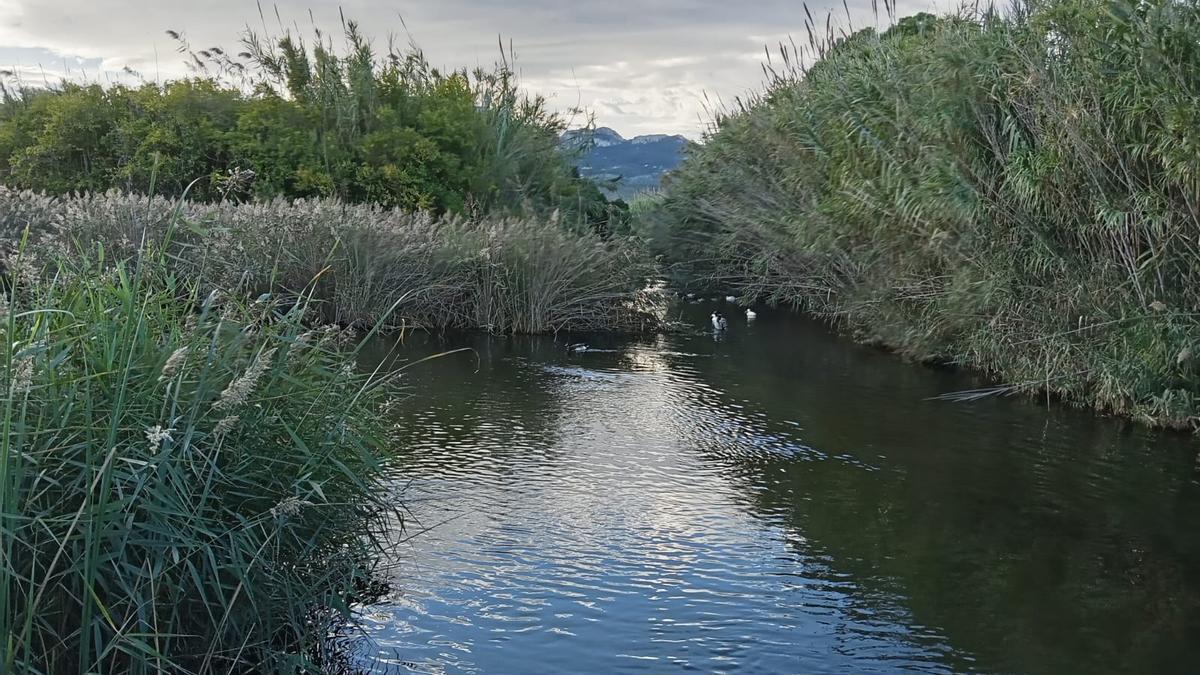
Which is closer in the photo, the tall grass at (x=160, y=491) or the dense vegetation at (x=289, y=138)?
the tall grass at (x=160, y=491)

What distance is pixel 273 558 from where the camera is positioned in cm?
431

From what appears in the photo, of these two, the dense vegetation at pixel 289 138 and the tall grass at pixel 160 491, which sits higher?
the dense vegetation at pixel 289 138

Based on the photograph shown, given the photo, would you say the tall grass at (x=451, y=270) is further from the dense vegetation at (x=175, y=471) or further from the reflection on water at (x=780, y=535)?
the dense vegetation at (x=175, y=471)

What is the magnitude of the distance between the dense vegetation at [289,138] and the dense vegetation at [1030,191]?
7.56 metres

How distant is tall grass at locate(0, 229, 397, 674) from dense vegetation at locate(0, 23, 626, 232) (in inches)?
655

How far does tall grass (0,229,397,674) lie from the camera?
12.3ft

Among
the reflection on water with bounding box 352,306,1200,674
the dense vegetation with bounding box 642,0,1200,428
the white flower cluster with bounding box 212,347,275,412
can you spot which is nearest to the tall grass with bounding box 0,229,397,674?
the white flower cluster with bounding box 212,347,275,412

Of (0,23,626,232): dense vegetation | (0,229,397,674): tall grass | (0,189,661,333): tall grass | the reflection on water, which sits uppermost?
(0,23,626,232): dense vegetation

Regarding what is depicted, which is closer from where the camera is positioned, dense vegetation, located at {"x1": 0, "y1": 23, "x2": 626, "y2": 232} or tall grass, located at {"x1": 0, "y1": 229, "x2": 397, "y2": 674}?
tall grass, located at {"x1": 0, "y1": 229, "x2": 397, "y2": 674}

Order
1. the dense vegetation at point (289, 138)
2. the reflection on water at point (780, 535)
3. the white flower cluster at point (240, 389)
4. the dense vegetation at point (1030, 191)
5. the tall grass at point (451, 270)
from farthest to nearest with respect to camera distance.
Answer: the dense vegetation at point (289, 138) < the tall grass at point (451, 270) < the dense vegetation at point (1030, 191) < the reflection on water at point (780, 535) < the white flower cluster at point (240, 389)

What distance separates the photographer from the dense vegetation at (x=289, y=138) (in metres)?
22.2

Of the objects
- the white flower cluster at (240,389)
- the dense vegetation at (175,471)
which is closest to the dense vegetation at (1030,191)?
the dense vegetation at (175,471)

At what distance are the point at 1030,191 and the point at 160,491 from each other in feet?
30.4

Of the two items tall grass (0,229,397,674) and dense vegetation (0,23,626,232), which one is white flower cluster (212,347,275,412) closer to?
tall grass (0,229,397,674)
